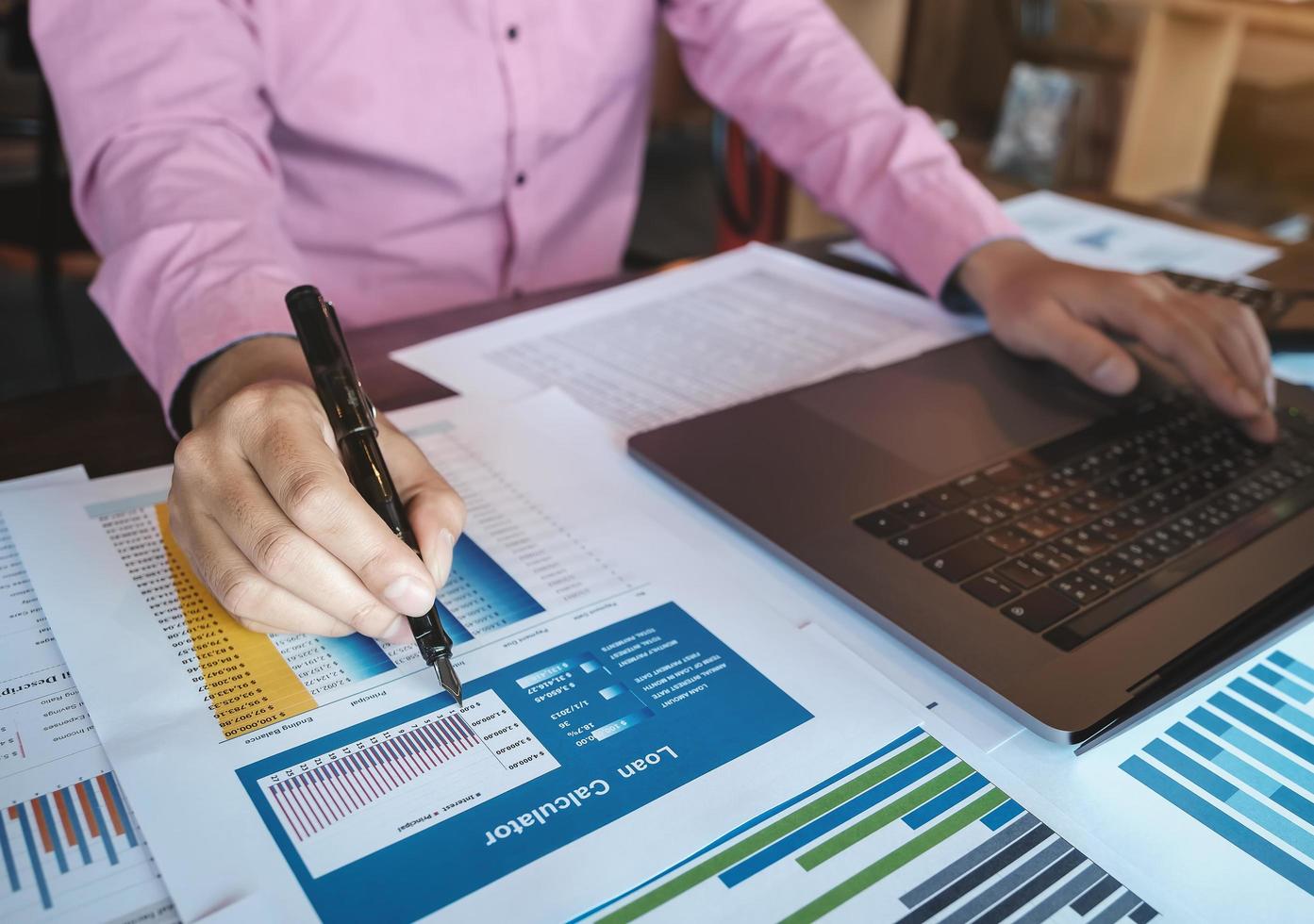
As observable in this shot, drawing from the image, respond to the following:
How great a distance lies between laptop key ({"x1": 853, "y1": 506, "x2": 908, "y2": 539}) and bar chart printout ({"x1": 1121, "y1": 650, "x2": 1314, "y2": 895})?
6.2 inches

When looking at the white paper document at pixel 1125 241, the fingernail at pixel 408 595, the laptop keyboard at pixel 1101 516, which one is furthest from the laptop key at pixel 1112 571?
the white paper document at pixel 1125 241

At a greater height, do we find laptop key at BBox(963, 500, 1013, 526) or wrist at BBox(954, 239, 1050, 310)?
wrist at BBox(954, 239, 1050, 310)

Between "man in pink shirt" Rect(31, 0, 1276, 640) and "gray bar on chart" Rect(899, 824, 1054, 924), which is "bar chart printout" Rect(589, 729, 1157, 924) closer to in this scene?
"gray bar on chart" Rect(899, 824, 1054, 924)

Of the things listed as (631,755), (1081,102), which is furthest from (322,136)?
(1081,102)

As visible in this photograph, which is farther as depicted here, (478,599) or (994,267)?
(994,267)

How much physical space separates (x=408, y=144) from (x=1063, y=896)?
80 cm

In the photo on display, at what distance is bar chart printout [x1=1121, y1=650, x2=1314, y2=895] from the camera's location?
0.39 meters

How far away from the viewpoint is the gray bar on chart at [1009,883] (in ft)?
1.15

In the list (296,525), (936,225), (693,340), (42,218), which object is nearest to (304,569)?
(296,525)

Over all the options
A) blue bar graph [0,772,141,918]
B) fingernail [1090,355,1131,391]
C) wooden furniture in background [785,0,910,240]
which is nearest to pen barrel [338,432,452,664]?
blue bar graph [0,772,141,918]

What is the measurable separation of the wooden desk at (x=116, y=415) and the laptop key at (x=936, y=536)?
335 millimetres

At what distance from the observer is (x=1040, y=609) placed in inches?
19.1

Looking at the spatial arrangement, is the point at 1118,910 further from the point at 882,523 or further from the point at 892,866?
the point at 882,523

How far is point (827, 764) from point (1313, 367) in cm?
67
